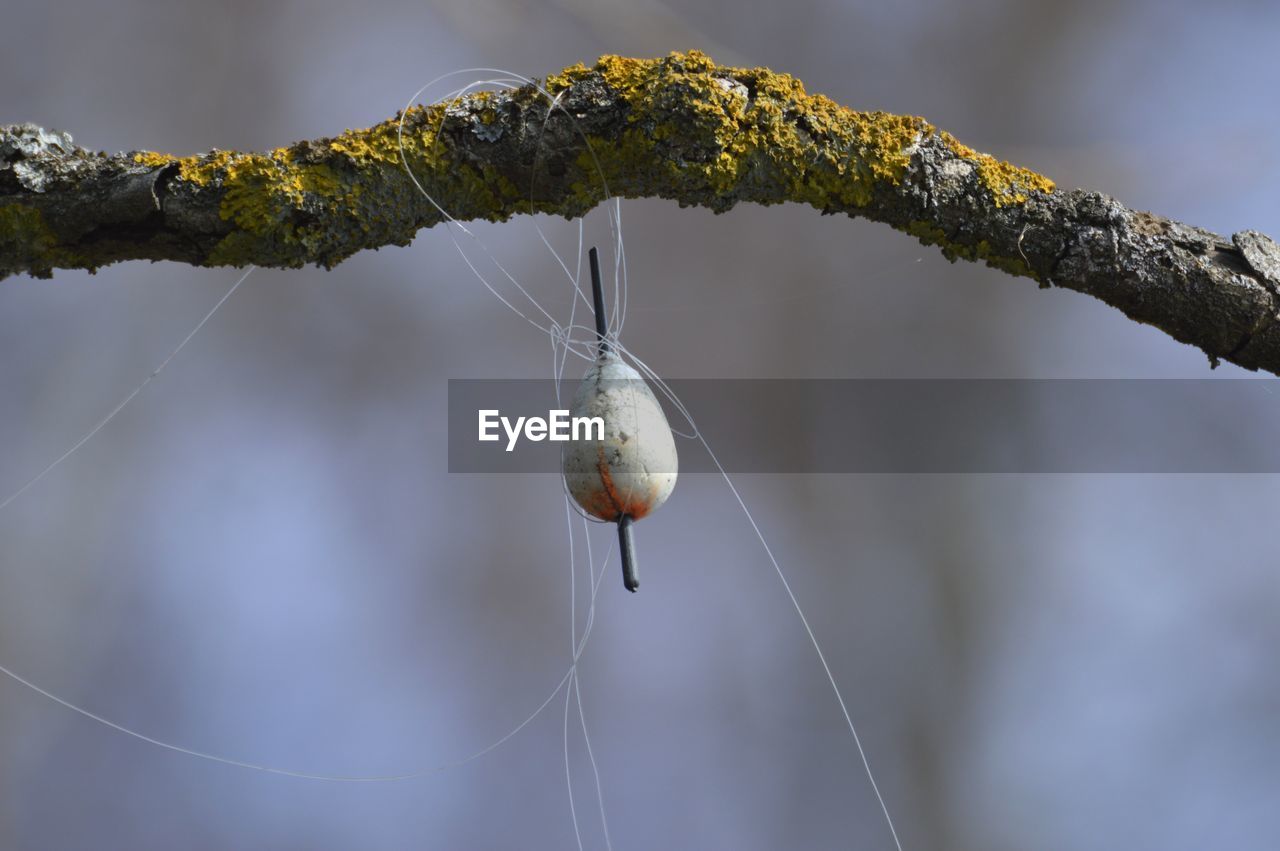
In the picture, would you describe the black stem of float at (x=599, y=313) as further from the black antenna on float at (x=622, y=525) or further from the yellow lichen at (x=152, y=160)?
the yellow lichen at (x=152, y=160)

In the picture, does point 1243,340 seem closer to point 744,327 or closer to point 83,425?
point 744,327

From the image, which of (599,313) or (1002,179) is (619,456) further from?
(1002,179)

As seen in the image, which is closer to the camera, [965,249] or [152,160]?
[152,160]

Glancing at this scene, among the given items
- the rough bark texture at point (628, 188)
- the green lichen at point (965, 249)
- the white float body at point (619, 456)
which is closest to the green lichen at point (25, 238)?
the rough bark texture at point (628, 188)

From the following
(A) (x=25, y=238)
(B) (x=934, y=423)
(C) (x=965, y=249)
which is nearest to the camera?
(A) (x=25, y=238)

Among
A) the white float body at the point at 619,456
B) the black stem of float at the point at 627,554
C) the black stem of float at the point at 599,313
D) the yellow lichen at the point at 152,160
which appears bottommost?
the black stem of float at the point at 627,554

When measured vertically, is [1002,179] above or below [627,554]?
above

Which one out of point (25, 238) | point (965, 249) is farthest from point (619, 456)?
point (25, 238)

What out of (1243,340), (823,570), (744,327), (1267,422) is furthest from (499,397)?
(1267,422)

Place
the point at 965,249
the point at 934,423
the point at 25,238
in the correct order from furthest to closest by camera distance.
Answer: the point at 934,423 → the point at 965,249 → the point at 25,238
